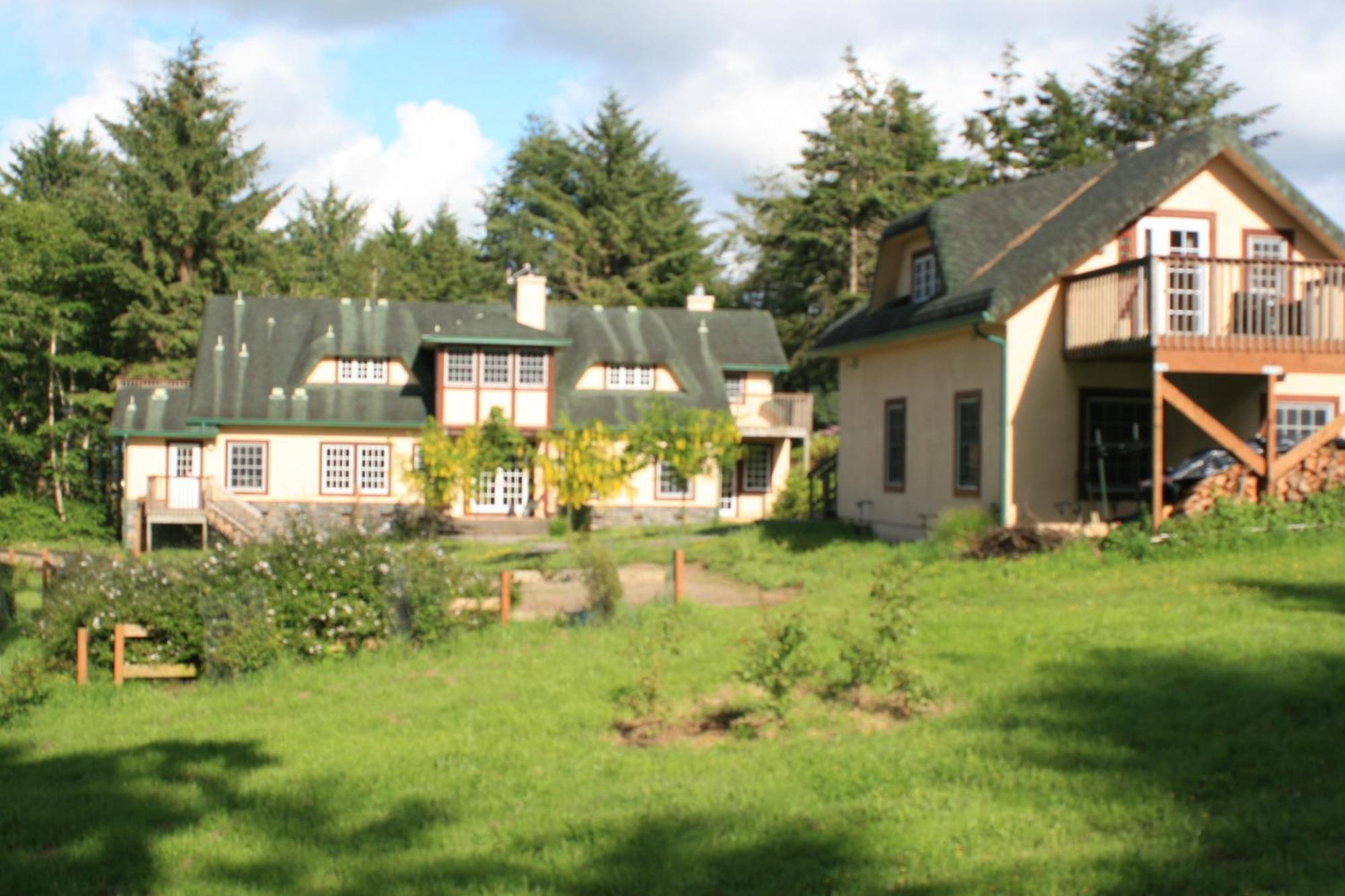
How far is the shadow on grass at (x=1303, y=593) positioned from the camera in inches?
525

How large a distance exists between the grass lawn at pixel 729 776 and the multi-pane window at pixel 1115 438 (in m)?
6.65

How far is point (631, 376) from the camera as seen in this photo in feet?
131

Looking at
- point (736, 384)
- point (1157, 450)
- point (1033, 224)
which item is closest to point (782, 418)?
point (736, 384)

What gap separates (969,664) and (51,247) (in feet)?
128

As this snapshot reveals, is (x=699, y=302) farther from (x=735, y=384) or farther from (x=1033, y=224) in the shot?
(x=1033, y=224)

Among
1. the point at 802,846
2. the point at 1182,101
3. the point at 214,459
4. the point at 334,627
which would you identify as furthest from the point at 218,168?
the point at 802,846

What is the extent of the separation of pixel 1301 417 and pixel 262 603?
1560 centimetres

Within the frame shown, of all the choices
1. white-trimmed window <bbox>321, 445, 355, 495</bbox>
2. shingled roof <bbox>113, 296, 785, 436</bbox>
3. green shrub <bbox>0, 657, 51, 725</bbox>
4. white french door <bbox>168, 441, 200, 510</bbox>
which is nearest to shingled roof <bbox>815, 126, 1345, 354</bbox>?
green shrub <bbox>0, 657, 51, 725</bbox>

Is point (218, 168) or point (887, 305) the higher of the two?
point (218, 168)

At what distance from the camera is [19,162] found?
Result: 59406mm

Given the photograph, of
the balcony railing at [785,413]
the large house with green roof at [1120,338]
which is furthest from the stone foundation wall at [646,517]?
the large house with green roof at [1120,338]

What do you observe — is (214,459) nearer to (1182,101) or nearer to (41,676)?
(41,676)

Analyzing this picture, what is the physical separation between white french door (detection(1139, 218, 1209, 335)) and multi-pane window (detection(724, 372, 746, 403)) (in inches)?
830

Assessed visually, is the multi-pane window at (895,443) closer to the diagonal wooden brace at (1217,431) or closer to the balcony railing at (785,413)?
the diagonal wooden brace at (1217,431)
